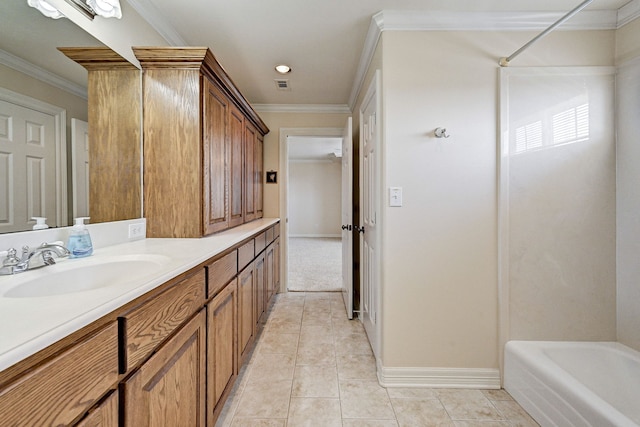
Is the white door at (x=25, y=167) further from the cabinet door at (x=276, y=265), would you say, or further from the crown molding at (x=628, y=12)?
the crown molding at (x=628, y=12)

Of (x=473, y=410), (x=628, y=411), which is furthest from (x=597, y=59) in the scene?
(x=473, y=410)

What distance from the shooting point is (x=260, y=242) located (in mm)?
2273

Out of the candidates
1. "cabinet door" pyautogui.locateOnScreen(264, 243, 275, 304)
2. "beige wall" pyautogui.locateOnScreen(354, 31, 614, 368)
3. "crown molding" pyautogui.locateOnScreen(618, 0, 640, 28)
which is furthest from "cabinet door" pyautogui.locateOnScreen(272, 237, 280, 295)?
"crown molding" pyautogui.locateOnScreen(618, 0, 640, 28)

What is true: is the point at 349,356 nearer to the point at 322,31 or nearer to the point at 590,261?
the point at 590,261

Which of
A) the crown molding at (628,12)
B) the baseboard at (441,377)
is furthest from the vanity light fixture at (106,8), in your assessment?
the crown molding at (628,12)

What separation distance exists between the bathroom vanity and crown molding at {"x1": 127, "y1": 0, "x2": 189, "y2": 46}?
4.51 ft

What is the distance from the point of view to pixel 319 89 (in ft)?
9.39

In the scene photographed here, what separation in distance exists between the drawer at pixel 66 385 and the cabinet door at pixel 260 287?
1461 mm

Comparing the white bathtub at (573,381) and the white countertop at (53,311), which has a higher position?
the white countertop at (53,311)

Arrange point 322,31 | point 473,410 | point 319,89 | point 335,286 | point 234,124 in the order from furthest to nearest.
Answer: point 335,286 < point 319,89 < point 234,124 < point 322,31 < point 473,410

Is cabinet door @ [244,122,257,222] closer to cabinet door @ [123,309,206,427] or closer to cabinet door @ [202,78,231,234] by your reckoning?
cabinet door @ [202,78,231,234]

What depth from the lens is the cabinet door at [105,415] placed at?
59 cm

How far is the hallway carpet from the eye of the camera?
366 cm

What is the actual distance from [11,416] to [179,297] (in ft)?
1.74
